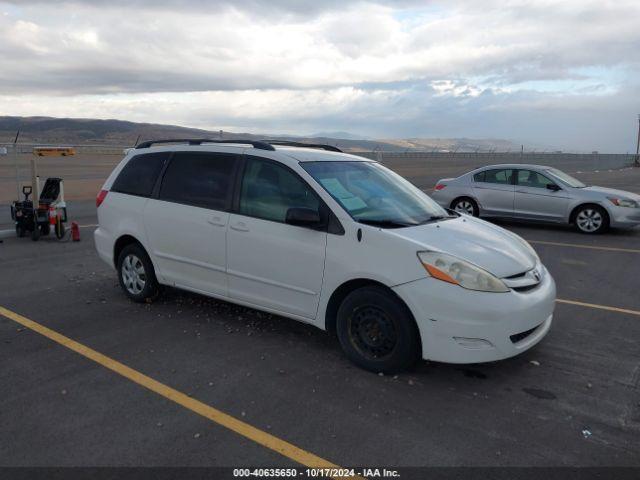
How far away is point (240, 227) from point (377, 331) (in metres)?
1.58

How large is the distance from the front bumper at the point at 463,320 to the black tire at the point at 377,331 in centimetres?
9

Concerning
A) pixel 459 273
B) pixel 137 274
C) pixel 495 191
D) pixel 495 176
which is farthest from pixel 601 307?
pixel 495 176

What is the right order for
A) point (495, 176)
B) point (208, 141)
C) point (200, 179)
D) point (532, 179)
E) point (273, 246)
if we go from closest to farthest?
point (273, 246) → point (200, 179) → point (208, 141) → point (532, 179) → point (495, 176)

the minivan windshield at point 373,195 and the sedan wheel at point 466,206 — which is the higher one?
the minivan windshield at point 373,195

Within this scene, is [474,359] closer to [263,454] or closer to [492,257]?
[492,257]

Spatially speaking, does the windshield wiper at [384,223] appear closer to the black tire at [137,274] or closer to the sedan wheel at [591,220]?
the black tire at [137,274]

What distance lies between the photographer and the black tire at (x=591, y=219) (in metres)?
11.0

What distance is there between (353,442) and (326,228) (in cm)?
171

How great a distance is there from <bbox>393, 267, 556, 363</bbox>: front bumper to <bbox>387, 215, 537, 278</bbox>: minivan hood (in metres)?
0.27

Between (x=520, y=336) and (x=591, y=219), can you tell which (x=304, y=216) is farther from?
(x=591, y=219)

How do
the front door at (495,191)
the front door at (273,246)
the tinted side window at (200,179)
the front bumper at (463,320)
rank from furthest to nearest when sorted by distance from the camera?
the front door at (495,191) → the tinted side window at (200,179) → the front door at (273,246) → the front bumper at (463,320)

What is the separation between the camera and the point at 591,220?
11117mm

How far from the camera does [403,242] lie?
4.08m

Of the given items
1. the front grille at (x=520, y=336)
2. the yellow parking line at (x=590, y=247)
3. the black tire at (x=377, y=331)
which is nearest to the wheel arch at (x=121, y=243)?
the black tire at (x=377, y=331)
